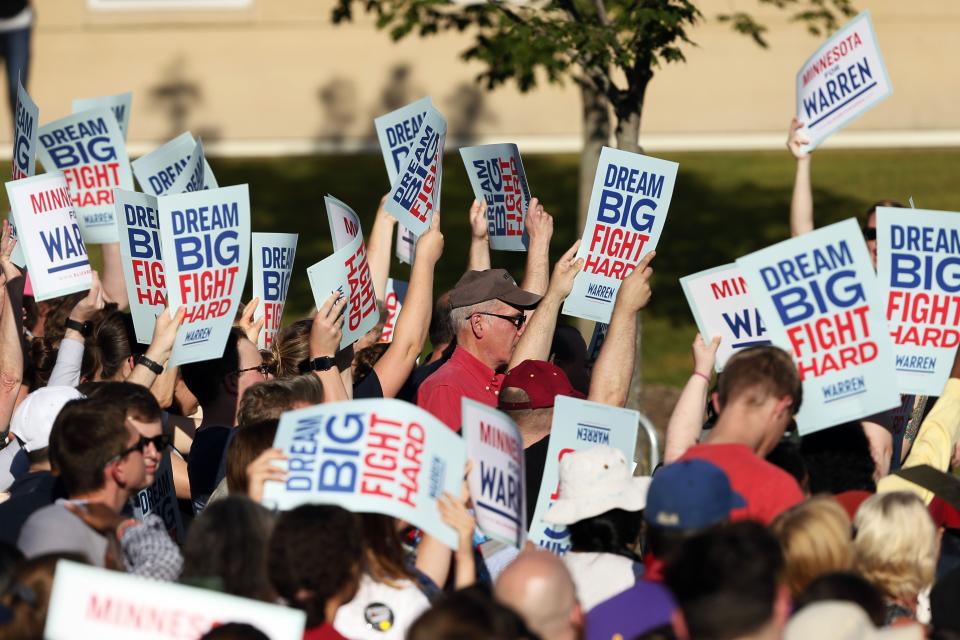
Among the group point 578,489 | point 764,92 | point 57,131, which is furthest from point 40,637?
point 764,92

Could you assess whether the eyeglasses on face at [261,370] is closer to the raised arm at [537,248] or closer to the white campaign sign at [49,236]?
the white campaign sign at [49,236]

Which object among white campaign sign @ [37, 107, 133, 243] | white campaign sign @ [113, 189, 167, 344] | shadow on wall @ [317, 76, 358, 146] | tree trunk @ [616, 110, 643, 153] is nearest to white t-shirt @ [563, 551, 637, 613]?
white campaign sign @ [113, 189, 167, 344]

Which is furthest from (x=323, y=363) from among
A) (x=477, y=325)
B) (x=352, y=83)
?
(x=352, y=83)

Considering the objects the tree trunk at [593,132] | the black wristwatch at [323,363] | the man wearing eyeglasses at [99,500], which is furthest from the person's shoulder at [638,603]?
the tree trunk at [593,132]

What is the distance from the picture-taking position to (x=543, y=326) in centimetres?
615

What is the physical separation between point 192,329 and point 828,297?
104 inches

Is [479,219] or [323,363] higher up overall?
[479,219]

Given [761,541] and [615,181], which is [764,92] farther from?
[761,541]

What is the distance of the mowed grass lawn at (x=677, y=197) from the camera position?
52.1 ft

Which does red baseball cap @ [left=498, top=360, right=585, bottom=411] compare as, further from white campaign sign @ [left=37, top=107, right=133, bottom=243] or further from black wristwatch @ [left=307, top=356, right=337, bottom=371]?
white campaign sign @ [left=37, top=107, right=133, bottom=243]

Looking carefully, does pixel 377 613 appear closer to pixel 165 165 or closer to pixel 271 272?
pixel 271 272

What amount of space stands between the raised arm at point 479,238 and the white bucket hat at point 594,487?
2.71m

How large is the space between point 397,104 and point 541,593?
59.5 feet

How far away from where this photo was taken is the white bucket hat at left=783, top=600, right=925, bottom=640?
3449 millimetres
